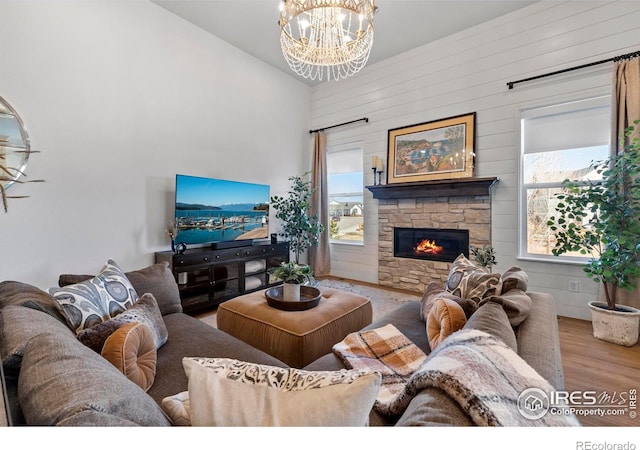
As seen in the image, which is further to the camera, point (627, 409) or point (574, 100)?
point (574, 100)

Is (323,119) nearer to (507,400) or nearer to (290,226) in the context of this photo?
(290,226)

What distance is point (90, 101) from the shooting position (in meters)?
2.73

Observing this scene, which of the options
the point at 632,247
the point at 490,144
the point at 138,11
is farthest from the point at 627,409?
the point at 138,11

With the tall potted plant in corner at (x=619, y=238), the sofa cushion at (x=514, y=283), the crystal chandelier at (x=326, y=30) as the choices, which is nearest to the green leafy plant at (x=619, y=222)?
the tall potted plant in corner at (x=619, y=238)

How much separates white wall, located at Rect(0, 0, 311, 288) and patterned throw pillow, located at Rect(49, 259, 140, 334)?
1.47 meters

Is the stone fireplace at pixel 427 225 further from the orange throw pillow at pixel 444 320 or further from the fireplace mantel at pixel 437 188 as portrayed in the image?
the orange throw pillow at pixel 444 320

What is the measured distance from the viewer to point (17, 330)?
2.89 ft

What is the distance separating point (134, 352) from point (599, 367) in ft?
9.78

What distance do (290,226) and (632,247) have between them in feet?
12.0

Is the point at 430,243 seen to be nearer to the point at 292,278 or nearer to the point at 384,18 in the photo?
the point at 292,278

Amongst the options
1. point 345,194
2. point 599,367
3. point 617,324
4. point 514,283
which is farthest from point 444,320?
point 345,194

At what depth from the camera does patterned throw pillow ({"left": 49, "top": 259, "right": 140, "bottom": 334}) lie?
126cm

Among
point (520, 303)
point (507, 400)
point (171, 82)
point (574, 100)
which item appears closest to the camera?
point (507, 400)

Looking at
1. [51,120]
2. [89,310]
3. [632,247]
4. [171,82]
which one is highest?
[171,82]
